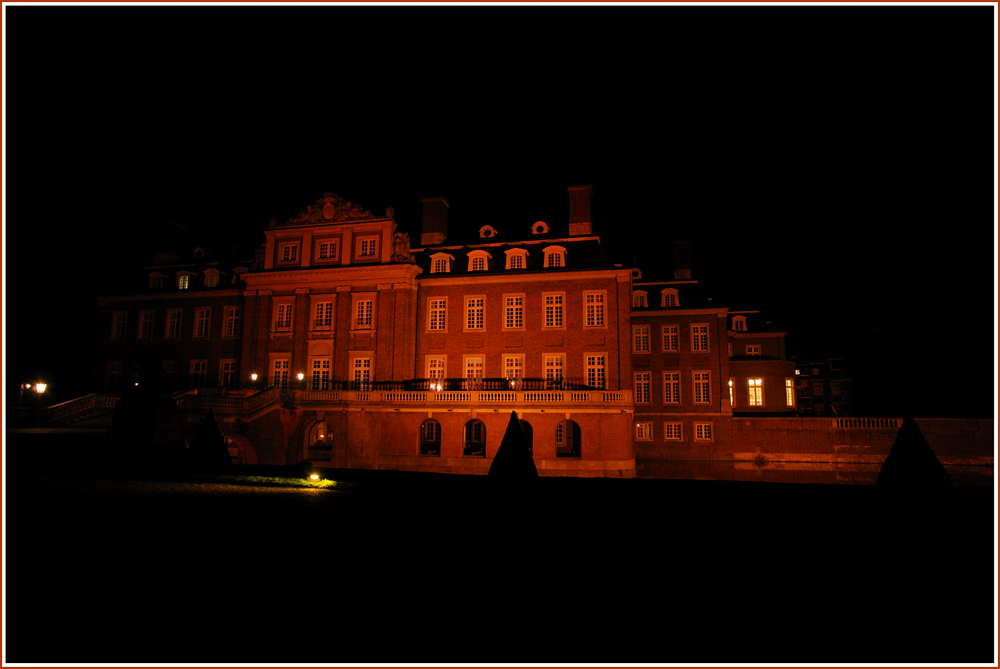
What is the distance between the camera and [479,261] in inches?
1292

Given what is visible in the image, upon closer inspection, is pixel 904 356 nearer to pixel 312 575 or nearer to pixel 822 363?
pixel 822 363

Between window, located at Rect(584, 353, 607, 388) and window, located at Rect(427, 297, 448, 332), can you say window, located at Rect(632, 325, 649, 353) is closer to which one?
window, located at Rect(584, 353, 607, 388)

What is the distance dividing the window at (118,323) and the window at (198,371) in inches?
241

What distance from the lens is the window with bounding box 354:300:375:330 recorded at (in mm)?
32344

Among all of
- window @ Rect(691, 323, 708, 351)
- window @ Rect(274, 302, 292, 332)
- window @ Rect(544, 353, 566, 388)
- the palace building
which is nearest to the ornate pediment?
the palace building

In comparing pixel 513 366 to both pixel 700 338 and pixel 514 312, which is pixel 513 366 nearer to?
pixel 514 312

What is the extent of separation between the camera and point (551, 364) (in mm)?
31141

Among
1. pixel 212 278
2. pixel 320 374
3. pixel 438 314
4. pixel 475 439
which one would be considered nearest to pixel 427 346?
pixel 438 314

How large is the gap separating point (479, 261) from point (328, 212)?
1008cm

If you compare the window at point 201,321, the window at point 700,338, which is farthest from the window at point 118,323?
the window at point 700,338

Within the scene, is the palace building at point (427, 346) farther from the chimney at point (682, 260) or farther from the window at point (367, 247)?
the chimney at point (682, 260)

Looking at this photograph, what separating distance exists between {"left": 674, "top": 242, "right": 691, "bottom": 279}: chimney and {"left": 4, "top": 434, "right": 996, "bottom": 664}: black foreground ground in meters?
32.9

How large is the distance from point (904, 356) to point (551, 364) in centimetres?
3722

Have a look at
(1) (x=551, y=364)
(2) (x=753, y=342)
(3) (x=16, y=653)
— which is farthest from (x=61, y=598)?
(2) (x=753, y=342)
